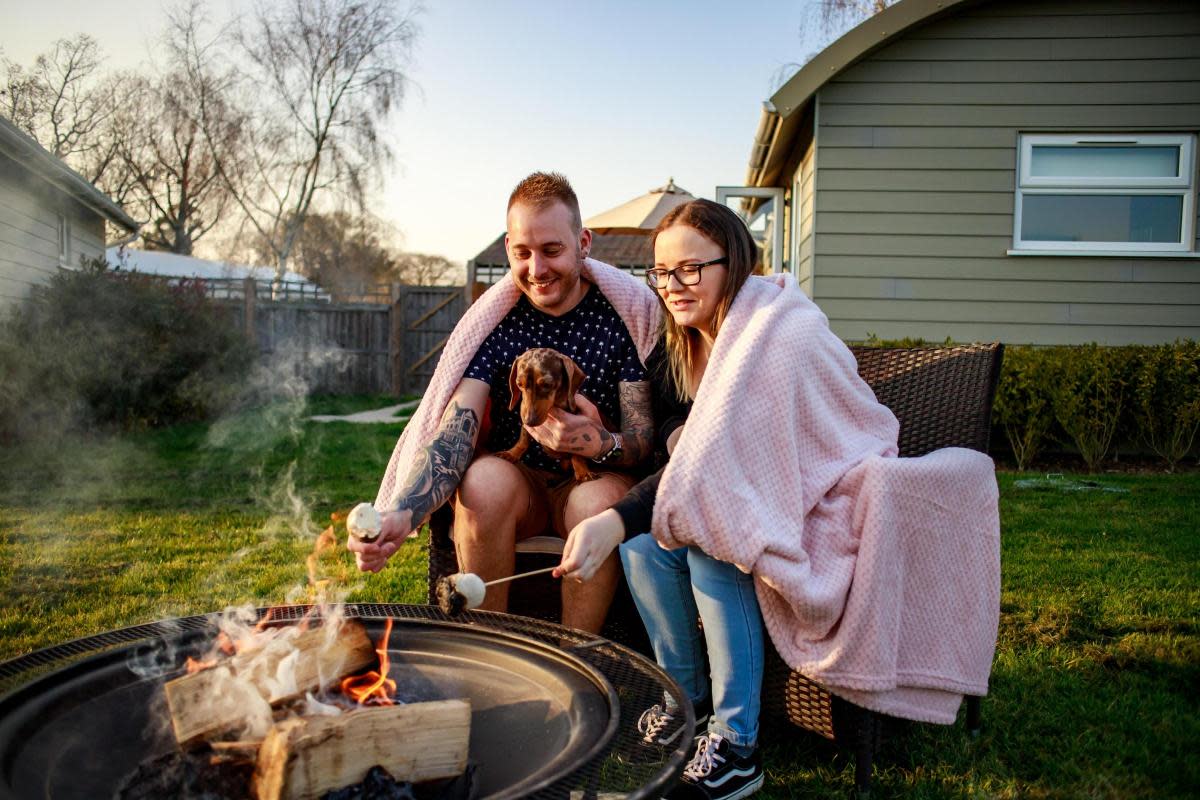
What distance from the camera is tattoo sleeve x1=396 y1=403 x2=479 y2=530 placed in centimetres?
234

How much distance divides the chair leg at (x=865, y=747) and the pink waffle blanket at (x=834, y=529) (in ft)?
0.30

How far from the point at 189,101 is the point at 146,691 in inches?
928

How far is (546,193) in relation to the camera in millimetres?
2537

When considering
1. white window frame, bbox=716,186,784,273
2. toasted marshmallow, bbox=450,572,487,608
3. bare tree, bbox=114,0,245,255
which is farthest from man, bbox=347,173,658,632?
bare tree, bbox=114,0,245,255

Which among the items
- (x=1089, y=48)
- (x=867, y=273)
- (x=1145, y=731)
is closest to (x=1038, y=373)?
(x=867, y=273)

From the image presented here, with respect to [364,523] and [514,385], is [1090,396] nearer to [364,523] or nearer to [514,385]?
[514,385]

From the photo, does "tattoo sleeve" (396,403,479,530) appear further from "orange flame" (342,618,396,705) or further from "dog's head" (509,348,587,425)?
"orange flame" (342,618,396,705)

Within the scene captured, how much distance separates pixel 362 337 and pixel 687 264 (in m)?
13.0

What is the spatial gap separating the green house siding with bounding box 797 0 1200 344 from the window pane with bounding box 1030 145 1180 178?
190 millimetres

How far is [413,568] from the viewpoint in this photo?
3.95 metres

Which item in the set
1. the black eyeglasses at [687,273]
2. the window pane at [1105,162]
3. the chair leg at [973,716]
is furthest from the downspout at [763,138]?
the chair leg at [973,716]

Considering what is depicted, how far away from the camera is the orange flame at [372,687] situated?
5.49ft

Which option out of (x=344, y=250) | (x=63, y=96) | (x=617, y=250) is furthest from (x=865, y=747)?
(x=344, y=250)

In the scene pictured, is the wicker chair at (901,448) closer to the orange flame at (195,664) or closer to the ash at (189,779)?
the orange flame at (195,664)
